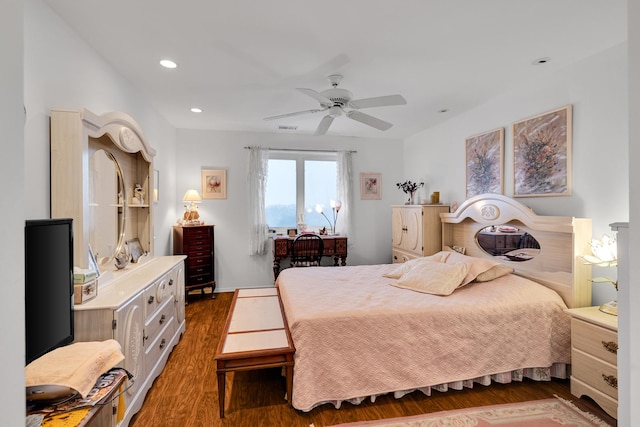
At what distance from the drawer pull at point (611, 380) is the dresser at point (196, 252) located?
401 cm

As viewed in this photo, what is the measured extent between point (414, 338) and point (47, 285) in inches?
77.6

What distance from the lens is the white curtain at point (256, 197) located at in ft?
14.5

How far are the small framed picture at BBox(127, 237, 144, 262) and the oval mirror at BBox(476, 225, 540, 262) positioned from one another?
3.49m

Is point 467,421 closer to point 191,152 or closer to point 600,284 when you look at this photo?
point 600,284

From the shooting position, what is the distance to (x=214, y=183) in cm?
442

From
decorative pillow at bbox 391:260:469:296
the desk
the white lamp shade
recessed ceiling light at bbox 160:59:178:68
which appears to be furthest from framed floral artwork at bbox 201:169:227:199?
decorative pillow at bbox 391:260:469:296

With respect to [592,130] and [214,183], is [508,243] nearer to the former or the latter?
[592,130]

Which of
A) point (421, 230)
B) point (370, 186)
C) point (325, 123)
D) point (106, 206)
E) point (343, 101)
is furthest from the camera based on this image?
point (370, 186)

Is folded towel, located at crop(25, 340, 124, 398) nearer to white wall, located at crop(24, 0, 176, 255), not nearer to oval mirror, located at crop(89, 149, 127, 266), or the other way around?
white wall, located at crop(24, 0, 176, 255)

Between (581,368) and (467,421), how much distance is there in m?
0.90

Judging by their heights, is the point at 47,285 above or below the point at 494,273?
above

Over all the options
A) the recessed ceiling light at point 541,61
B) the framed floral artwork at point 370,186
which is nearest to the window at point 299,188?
the framed floral artwork at point 370,186

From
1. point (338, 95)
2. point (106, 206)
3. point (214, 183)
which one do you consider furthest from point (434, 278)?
point (214, 183)

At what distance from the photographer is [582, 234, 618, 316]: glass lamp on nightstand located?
6.34ft
